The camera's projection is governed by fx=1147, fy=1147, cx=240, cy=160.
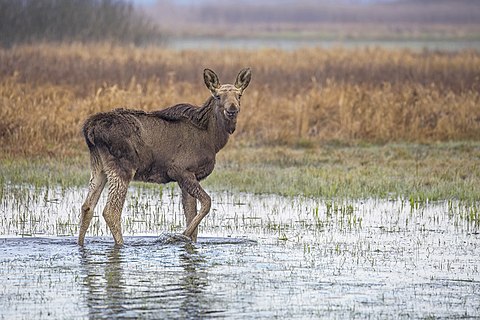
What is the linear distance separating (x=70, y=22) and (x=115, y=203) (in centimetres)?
3627

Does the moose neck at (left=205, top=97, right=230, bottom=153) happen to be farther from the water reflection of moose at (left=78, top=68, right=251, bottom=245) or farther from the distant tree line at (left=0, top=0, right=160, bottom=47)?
the distant tree line at (left=0, top=0, right=160, bottom=47)

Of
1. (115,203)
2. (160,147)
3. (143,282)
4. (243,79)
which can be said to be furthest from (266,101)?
(143,282)

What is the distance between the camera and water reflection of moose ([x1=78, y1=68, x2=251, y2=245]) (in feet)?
40.1

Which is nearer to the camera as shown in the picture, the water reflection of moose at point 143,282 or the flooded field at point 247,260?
the water reflection of moose at point 143,282

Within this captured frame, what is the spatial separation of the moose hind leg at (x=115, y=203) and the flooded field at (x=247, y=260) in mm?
192

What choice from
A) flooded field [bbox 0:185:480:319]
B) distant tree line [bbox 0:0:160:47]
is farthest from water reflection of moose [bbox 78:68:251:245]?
distant tree line [bbox 0:0:160:47]

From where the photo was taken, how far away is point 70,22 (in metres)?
47.6

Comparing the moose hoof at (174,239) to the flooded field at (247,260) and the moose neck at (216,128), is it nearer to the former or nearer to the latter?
the flooded field at (247,260)

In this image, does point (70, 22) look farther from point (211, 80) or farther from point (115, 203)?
point (115, 203)

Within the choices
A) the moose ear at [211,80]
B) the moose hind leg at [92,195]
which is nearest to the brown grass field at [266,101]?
the moose hind leg at [92,195]

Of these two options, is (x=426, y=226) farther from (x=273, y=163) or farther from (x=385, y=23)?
(x=385, y=23)

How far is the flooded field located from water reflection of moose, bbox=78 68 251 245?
46 cm

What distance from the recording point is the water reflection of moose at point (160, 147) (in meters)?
12.2

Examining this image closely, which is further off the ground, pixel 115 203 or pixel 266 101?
pixel 266 101
